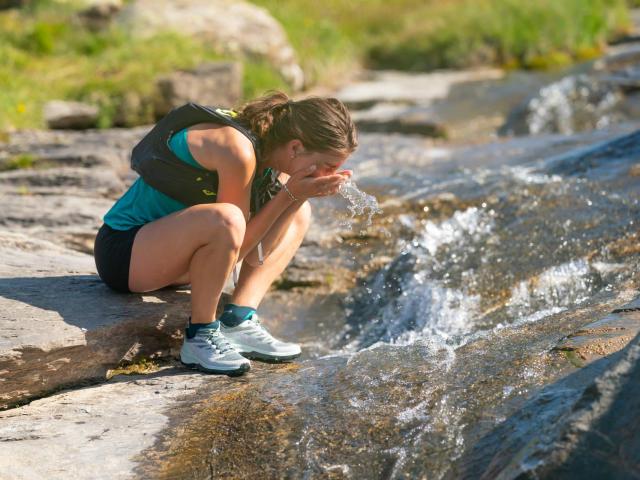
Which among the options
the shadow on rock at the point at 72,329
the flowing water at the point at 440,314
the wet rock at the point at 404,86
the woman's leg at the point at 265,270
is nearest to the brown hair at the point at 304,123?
the flowing water at the point at 440,314

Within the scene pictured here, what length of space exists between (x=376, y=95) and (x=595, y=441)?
33.4ft

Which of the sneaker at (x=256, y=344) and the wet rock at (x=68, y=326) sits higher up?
the wet rock at (x=68, y=326)

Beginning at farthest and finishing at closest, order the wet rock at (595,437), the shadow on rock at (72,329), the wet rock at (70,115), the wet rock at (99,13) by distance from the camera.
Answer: the wet rock at (99,13) → the wet rock at (70,115) → the shadow on rock at (72,329) → the wet rock at (595,437)

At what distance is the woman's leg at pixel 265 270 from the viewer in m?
4.07

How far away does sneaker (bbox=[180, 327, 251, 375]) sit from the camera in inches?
145

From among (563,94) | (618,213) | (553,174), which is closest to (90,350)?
(618,213)

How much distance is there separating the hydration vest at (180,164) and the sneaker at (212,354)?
549 mm

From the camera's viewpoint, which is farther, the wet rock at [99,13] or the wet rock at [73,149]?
the wet rock at [99,13]

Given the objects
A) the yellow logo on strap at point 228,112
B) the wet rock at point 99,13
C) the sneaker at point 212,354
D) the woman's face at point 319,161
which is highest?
the wet rock at point 99,13

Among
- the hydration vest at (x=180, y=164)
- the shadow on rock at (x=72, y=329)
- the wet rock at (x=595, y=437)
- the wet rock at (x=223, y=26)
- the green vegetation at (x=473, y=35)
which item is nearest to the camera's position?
the wet rock at (x=595, y=437)

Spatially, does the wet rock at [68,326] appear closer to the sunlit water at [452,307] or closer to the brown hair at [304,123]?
the sunlit water at [452,307]

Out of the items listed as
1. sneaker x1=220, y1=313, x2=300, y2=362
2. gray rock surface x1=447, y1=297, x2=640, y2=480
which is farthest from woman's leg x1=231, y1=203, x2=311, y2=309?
gray rock surface x1=447, y1=297, x2=640, y2=480

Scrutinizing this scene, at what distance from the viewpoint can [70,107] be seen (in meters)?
9.55

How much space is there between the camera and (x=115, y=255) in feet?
12.8
